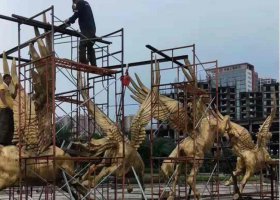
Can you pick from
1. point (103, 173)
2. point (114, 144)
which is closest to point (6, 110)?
point (103, 173)

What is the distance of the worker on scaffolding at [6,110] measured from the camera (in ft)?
27.0

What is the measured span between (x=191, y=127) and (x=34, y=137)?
463 centimetres

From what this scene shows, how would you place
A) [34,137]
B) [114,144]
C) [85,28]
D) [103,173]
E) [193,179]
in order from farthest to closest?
[193,179] < [114,144] < [103,173] < [85,28] < [34,137]

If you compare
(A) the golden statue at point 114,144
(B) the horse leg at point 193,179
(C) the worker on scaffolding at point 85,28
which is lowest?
(B) the horse leg at point 193,179

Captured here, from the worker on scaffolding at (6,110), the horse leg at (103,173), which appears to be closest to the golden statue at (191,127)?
the horse leg at (103,173)

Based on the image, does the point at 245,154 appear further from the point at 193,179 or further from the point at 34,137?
the point at 34,137

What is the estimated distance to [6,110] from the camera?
8297 mm

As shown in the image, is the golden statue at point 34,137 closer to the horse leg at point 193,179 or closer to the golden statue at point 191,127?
the golden statue at point 191,127

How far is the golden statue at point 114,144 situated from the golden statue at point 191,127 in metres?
0.49

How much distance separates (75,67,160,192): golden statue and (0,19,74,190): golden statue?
4.60 feet

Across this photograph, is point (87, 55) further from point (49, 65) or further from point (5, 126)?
point (5, 126)

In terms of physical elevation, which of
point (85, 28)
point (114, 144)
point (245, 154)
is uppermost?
point (85, 28)

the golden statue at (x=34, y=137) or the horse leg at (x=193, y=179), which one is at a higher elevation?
the golden statue at (x=34, y=137)

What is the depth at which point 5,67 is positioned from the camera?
8.41 metres
